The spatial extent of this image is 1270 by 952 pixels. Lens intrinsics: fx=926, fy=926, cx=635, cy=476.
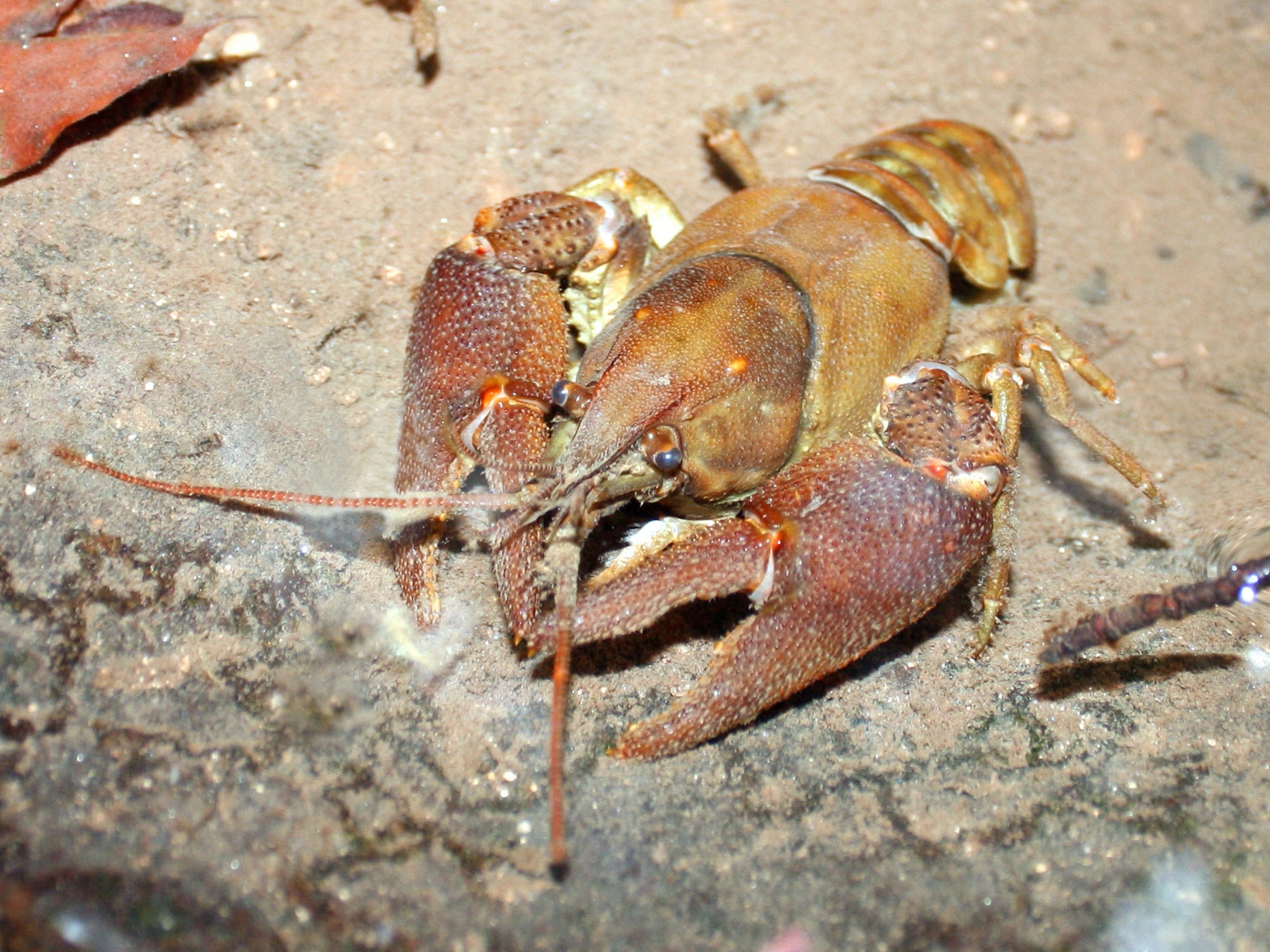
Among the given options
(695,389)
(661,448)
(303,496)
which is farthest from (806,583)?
(303,496)

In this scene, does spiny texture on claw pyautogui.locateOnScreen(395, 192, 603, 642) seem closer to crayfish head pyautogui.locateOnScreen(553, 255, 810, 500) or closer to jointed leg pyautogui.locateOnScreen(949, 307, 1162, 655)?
crayfish head pyautogui.locateOnScreen(553, 255, 810, 500)

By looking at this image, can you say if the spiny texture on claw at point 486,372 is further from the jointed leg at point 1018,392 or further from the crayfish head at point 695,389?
the jointed leg at point 1018,392

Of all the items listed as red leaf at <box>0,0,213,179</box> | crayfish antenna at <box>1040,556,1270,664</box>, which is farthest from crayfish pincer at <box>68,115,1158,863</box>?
red leaf at <box>0,0,213,179</box>

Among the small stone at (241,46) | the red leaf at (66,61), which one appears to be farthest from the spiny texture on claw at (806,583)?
the small stone at (241,46)

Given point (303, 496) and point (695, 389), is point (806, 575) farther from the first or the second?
point (303, 496)

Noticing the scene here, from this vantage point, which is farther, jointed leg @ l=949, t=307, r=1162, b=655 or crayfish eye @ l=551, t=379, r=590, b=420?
jointed leg @ l=949, t=307, r=1162, b=655

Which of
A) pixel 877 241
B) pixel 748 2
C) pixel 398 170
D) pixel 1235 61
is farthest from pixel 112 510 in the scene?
pixel 1235 61
